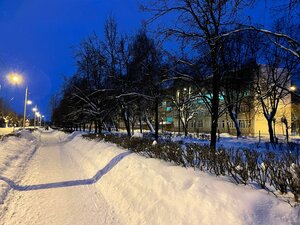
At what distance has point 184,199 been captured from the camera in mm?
4602

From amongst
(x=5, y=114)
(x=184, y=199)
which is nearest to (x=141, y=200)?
(x=184, y=199)

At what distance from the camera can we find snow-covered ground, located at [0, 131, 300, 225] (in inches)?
146

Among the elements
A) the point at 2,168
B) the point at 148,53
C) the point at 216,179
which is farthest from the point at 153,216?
the point at 148,53

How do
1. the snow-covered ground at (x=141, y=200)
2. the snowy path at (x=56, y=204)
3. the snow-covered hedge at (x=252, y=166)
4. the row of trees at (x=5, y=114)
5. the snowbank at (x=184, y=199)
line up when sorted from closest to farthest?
the snowbank at (x=184, y=199) → the snow-covered ground at (x=141, y=200) → the snow-covered hedge at (x=252, y=166) → the snowy path at (x=56, y=204) → the row of trees at (x=5, y=114)

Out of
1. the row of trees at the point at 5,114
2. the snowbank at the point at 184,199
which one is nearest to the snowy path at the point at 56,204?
the snowbank at the point at 184,199

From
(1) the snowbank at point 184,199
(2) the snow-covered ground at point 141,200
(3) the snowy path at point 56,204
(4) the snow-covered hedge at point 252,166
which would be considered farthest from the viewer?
(3) the snowy path at point 56,204

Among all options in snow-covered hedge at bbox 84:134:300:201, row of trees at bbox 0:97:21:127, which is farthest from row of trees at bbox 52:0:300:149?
row of trees at bbox 0:97:21:127

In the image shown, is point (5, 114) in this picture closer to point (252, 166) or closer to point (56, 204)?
point (56, 204)

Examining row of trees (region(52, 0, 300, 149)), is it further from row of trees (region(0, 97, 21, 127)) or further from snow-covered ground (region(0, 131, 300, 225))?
row of trees (region(0, 97, 21, 127))

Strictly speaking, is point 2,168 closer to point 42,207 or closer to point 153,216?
point 42,207

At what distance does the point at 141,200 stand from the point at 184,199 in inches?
52.7

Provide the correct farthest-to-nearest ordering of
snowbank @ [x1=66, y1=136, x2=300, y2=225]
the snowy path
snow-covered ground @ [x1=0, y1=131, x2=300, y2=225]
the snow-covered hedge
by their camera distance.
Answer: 1. the snowy path
2. the snow-covered hedge
3. snow-covered ground @ [x1=0, y1=131, x2=300, y2=225]
4. snowbank @ [x1=66, y1=136, x2=300, y2=225]

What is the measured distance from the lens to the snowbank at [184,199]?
357cm

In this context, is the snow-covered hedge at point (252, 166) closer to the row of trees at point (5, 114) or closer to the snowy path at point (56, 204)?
the snowy path at point (56, 204)
